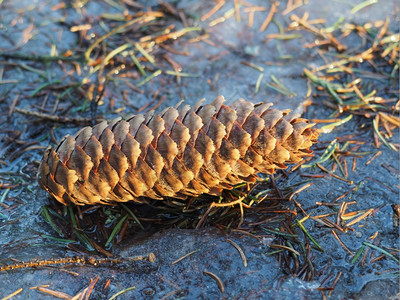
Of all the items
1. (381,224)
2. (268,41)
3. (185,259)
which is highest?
(268,41)

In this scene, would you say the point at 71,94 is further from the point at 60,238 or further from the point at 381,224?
the point at 381,224

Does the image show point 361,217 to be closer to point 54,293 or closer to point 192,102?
point 192,102

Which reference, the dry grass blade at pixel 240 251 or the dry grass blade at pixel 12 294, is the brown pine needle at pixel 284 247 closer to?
the dry grass blade at pixel 240 251

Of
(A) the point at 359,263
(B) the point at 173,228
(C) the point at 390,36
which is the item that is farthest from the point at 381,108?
(B) the point at 173,228

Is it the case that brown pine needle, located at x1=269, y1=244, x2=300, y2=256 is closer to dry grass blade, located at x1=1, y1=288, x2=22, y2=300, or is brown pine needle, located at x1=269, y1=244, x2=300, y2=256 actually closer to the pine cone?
the pine cone

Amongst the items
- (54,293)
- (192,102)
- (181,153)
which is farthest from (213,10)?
(54,293)

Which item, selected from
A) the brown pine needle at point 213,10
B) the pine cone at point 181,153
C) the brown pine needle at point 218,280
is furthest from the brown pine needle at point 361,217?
the brown pine needle at point 213,10
